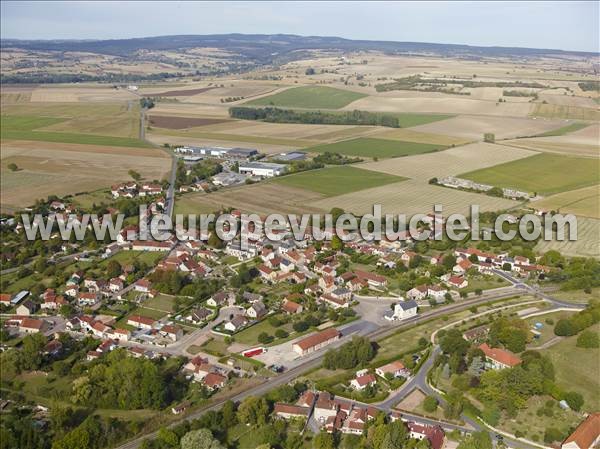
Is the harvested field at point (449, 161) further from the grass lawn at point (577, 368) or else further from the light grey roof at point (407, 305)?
the grass lawn at point (577, 368)

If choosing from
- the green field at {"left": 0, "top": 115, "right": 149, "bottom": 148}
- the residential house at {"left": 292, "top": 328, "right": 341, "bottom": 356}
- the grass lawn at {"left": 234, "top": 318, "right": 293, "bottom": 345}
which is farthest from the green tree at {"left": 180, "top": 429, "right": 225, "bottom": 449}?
the green field at {"left": 0, "top": 115, "right": 149, "bottom": 148}

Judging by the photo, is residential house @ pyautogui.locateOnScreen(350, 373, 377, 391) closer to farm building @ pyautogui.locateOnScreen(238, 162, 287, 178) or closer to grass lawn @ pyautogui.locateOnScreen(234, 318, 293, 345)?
grass lawn @ pyautogui.locateOnScreen(234, 318, 293, 345)

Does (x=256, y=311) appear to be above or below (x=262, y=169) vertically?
below

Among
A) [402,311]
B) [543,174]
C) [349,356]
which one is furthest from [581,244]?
[349,356]

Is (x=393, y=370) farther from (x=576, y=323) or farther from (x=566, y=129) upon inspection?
(x=566, y=129)

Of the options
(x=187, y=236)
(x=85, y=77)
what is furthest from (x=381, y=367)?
(x=85, y=77)

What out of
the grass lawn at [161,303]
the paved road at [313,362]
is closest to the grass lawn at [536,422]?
the paved road at [313,362]

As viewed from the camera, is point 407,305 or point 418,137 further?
point 418,137
